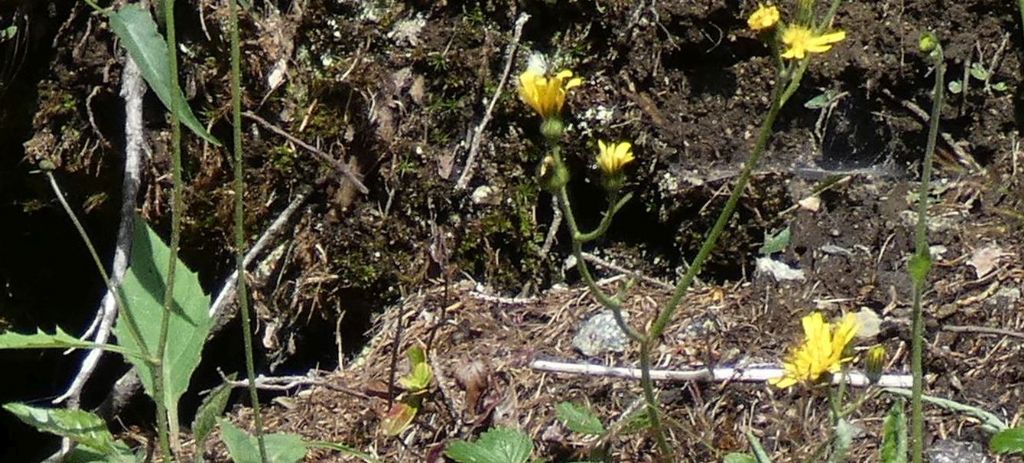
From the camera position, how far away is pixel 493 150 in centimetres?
246

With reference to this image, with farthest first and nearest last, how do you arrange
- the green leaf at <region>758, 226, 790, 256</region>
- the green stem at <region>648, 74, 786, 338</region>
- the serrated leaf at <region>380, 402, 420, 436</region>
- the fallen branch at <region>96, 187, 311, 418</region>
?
the fallen branch at <region>96, 187, 311, 418</region>
the green leaf at <region>758, 226, 790, 256</region>
the serrated leaf at <region>380, 402, 420, 436</region>
the green stem at <region>648, 74, 786, 338</region>

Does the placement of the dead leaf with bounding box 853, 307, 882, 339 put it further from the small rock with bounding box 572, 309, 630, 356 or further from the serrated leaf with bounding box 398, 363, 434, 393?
the serrated leaf with bounding box 398, 363, 434, 393

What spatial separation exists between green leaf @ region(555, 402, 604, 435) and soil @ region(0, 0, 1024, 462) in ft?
1.34

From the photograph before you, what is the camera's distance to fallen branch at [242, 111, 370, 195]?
8.00 feet

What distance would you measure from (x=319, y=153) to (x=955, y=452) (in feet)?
4.74

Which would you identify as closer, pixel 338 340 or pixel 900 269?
pixel 900 269

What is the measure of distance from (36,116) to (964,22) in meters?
2.09

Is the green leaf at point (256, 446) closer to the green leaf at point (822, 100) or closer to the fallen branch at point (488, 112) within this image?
the fallen branch at point (488, 112)

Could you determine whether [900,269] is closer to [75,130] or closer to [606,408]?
[606,408]

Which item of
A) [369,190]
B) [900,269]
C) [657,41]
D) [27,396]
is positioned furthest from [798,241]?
[27,396]

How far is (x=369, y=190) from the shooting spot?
247cm

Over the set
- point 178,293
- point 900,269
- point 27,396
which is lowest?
point 27,396

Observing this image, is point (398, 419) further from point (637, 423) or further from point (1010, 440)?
point (1010, 440)

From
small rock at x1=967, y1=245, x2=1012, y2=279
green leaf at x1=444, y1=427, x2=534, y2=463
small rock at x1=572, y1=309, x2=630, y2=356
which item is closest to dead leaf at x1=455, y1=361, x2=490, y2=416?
small rock at x1=572, y1=309, x2=630, y2=356
